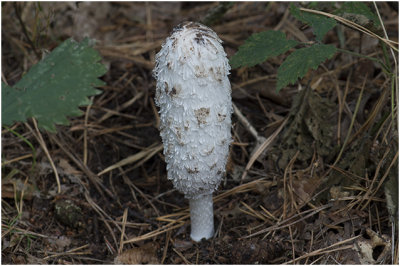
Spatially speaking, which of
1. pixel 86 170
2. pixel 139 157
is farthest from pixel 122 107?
pixel 86 170

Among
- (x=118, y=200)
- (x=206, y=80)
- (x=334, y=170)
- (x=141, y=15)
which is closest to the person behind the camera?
(x=206, y=80)

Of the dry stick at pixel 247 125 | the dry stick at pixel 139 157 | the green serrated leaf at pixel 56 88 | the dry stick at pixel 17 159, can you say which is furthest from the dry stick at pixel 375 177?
the dry stick at pixel 17 159

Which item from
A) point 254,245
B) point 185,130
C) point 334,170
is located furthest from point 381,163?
point 185,130

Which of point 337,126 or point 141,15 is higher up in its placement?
point 141,15

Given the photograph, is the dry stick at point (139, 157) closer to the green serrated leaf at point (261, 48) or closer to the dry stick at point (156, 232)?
the dry stick at point (156, 232)

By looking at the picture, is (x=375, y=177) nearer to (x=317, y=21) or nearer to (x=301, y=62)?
(x=301, y=62)

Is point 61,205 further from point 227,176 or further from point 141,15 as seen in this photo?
point 141,15
